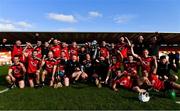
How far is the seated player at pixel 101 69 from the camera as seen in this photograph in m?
11.3

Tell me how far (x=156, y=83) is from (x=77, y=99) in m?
2.87

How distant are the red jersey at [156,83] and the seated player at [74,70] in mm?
2736

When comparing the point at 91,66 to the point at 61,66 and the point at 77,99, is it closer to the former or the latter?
the point at 61,66

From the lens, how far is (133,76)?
33.3 feet

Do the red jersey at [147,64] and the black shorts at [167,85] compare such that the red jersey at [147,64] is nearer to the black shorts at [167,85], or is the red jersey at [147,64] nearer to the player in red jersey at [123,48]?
the black shorts at [167,85]

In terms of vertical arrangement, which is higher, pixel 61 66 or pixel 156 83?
pixel 61 66

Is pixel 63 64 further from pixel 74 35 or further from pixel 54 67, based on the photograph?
pixel 74 35

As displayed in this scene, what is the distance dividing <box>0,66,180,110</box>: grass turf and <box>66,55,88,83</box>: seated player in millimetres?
1031

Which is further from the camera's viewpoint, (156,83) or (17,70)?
(17,70)

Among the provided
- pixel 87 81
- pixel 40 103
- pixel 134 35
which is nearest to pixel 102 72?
pixel 87 81

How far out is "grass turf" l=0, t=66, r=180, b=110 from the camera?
7.57 m

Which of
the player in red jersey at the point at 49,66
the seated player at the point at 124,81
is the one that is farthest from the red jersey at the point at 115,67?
the player in red jersey at the point at 49,66

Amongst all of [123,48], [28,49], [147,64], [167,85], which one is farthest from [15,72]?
[167,85]

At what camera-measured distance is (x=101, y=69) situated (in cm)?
1135
